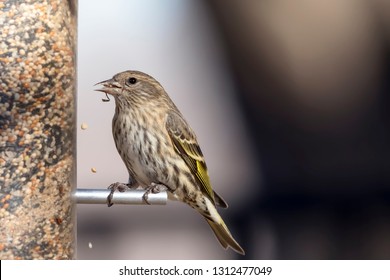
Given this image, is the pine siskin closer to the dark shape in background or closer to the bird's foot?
the bird's foot

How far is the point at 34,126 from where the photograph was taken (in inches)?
181

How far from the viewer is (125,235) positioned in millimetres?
8750

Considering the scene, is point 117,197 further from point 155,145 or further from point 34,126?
point 155,145

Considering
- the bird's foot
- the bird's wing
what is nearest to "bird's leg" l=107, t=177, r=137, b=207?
the bird's foot

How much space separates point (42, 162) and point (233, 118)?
491cm

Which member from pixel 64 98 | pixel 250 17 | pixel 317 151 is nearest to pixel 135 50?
pixel 250 17

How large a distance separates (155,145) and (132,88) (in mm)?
335

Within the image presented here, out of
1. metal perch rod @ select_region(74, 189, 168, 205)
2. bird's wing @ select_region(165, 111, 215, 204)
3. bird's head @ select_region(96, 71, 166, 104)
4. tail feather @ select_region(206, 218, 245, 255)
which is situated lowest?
tail feather @ select_region(206, 218, 245, 255)

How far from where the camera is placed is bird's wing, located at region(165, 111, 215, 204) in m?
5.41

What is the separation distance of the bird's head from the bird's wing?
15 centimetres

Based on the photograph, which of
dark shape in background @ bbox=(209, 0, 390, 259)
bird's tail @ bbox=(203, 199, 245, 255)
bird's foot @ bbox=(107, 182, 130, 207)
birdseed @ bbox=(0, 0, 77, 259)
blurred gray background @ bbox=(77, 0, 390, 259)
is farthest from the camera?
dark shape in background @ bbox=(209, 0, 390, 259)

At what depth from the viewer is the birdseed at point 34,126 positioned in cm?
453

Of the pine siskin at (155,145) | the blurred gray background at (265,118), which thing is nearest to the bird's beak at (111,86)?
the pine siskin at (155,145)

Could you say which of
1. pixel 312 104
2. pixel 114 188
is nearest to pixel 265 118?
pixel 312 104
